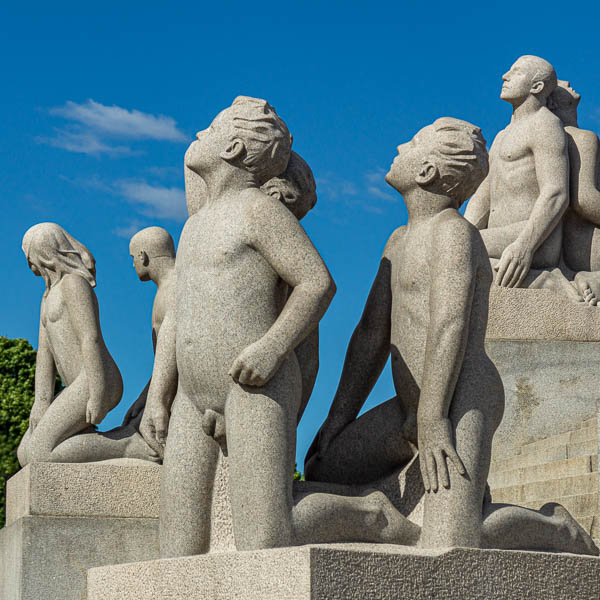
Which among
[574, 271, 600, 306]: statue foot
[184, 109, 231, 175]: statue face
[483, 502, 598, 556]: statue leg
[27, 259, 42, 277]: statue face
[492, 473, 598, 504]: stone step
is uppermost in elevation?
[574, 271, 600, 306]: statue foot

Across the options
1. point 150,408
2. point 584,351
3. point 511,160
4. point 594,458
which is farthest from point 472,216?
point 150,408

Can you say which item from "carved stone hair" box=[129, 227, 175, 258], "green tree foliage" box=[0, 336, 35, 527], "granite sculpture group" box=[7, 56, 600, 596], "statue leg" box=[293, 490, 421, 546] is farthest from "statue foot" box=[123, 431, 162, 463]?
"green tree foliage" box=[0, 336, 35, 527]

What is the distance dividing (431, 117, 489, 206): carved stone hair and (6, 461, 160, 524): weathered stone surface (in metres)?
3.20

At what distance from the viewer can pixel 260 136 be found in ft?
20.4

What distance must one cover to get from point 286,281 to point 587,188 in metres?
6.84

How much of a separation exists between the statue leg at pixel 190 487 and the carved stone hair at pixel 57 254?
11.1 ft

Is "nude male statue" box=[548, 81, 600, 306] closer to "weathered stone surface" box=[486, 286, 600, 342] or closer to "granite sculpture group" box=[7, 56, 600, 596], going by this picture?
"weathered stone surface" box=[486, 286, 600, 342]

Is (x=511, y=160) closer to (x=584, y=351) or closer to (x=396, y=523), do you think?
(x=584, y=351)

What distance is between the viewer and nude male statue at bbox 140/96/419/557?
5.81 m

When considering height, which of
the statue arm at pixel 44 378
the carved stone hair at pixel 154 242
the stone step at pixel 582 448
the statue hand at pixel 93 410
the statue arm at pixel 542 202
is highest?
the statue arm at pixel 542 202

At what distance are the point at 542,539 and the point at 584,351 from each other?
536 centimetres

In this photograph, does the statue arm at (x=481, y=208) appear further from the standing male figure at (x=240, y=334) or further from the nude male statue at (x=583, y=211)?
the standing male figure at (x=240, y=334)

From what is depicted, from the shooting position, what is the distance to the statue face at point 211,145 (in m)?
6.25

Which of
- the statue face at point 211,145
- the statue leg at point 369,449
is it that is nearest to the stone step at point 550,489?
the statue leg at point 369,449
